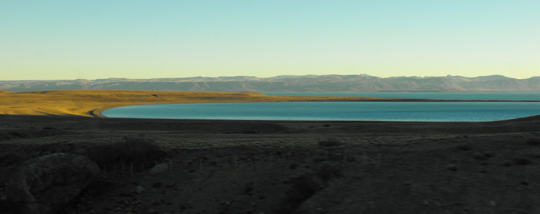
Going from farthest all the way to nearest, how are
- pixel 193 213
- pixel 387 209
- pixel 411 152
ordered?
pixel 411 152 < pixel 193 213 < pixel 387 209

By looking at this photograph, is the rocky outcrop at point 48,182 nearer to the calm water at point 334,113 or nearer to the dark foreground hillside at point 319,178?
the dark foreground hillside at point 319,178

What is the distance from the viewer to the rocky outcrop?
12.3 meters

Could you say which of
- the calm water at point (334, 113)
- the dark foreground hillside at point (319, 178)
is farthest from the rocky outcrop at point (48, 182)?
the calm water at point (334, 113)

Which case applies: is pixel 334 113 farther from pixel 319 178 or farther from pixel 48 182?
pixel 48 182

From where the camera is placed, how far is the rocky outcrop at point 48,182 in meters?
12.3

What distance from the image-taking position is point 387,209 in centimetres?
1129

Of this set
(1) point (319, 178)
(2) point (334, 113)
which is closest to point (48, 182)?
(1) point (319, 178)

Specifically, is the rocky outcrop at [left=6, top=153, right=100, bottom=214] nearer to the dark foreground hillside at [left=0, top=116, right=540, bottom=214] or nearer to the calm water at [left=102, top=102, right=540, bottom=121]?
the dark foreground hillside at [left=0, top=116, right=540, bottom=214]

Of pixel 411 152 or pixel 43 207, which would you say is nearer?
pixel 43 207

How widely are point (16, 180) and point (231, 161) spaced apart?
7715 mm

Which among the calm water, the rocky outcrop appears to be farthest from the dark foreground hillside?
the calm water

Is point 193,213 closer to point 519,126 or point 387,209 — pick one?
point 387,209

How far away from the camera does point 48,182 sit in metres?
12.9

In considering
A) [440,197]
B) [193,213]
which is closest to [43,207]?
[193,213]
